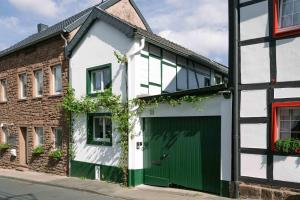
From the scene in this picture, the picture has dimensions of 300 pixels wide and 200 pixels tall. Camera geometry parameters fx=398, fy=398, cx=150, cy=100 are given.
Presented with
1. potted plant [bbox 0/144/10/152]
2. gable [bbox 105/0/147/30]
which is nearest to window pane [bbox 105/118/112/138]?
gable [bbox 105/0/147/30]

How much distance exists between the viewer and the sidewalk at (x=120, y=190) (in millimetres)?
11297

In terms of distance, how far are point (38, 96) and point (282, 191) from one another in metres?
13.1

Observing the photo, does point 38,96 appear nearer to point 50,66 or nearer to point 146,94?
point 50,66

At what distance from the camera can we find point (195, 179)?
11898 millimetres

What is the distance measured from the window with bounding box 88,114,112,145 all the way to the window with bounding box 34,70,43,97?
479 cm

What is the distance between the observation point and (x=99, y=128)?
→ 15516mm

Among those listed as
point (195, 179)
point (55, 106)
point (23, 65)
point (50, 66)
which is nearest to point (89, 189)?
point (195, 179)

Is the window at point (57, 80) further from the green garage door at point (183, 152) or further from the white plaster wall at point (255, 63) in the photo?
the white plaster wall at point (255, 63)

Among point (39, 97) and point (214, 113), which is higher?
point (39, 97)

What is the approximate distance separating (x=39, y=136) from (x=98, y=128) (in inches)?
207

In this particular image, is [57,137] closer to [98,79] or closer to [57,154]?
[57,154]

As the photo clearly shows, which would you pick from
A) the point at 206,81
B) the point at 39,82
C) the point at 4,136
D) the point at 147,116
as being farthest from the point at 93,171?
the point at 4,136

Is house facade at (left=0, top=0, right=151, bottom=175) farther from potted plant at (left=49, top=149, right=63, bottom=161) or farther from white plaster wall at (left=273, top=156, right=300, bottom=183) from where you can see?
white plaster wall at (left=273, top=156, right=300, bottom=183)

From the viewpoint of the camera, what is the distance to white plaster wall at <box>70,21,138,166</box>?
14.2 meters
